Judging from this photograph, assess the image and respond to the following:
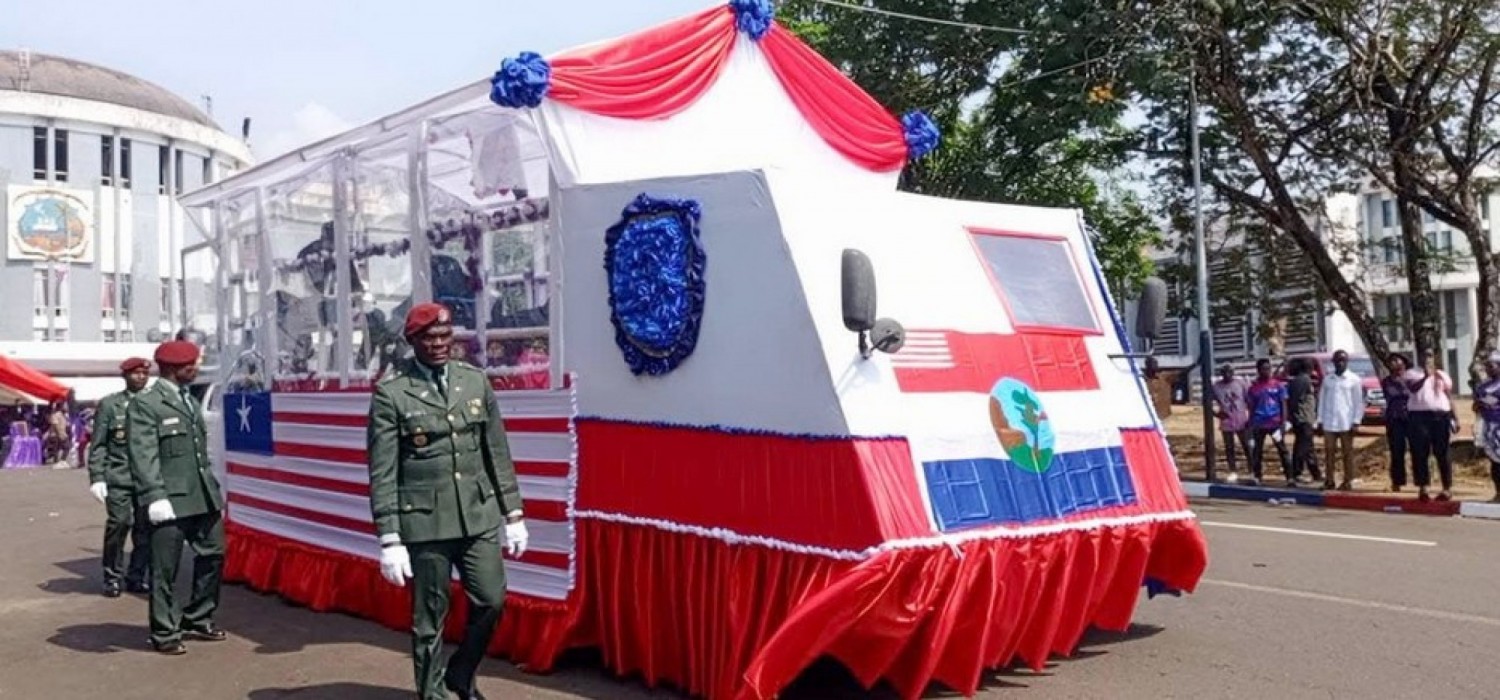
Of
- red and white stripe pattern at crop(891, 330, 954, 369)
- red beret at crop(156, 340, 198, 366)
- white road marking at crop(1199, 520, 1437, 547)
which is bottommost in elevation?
white road marking at crop(1199, 520, 1437, 547)

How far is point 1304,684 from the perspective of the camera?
584 centimetres

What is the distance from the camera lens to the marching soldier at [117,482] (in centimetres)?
852

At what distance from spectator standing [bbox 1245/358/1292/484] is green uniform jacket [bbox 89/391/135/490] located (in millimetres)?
12428

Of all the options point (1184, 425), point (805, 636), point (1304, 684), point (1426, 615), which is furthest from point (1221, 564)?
point (1184, 425)

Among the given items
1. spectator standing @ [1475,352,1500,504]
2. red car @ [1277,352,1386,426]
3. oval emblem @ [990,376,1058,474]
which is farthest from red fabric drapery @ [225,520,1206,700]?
red car @ [1277,352,1386,426]

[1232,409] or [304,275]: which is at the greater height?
[304,275]

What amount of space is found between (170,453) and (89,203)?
44452 mm

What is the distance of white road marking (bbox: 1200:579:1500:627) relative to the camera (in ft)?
23.9

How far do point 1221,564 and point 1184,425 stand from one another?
1786cm

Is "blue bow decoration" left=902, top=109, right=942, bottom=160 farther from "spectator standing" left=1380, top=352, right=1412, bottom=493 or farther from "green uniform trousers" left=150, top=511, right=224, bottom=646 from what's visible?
"spectator standing" left=1380, top=352, right=1412, bottom=493

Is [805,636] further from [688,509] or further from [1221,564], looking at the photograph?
[1221,564]

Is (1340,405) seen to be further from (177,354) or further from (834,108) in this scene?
(177,354)

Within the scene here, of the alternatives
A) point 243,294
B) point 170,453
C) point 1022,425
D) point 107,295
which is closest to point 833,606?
point 1022,425

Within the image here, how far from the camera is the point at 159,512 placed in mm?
7344
